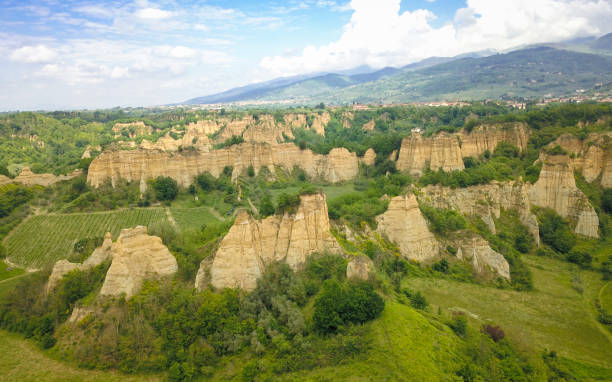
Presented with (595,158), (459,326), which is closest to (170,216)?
(459,326)

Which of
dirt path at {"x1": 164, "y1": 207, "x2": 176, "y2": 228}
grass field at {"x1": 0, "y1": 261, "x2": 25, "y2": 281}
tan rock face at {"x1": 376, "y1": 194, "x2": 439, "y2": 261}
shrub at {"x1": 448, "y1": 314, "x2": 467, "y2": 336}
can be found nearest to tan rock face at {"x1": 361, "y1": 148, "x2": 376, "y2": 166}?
tan rock face at {"x1": 376, "y1": 194, "x2": 439, "y2": 261}

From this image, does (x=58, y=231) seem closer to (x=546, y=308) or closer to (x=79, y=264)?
(x=79, y=264)

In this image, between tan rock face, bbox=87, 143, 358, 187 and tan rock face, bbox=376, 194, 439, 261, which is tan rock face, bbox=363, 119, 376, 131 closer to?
tan rock face, bbox=87, 143, 358, 187

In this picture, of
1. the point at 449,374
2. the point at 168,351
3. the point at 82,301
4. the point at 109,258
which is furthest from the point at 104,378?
the point at 449,374

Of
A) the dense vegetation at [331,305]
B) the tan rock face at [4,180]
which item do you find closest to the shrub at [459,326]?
the dense vegetation at [331,305]

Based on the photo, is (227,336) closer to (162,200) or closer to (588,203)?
(162,200)

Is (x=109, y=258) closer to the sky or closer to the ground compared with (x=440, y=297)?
closer to the sky
